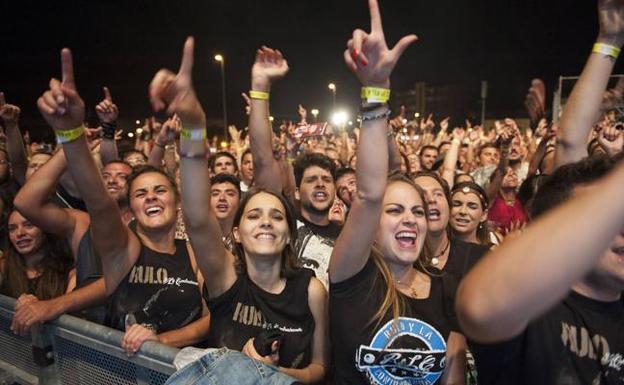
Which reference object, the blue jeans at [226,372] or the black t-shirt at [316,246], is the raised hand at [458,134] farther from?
the blue jeans at [226,372]

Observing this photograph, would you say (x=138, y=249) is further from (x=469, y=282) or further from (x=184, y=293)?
(x=469, y=282)

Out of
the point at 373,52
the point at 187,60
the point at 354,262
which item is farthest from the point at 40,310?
the point at 373,52

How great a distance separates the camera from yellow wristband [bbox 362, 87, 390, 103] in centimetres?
176

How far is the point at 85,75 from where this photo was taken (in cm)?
3180

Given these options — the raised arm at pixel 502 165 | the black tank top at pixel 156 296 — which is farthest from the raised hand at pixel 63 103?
the raised arm at pixel 502 165

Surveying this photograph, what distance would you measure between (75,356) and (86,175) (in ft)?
3.07

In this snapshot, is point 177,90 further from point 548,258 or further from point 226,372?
point 548,258

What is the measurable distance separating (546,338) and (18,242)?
10.5 feet

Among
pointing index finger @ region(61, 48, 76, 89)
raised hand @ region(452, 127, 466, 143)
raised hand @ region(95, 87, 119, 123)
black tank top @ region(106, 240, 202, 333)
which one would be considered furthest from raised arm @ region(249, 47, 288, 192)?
raised hand @ region(452, 127, 466, 143)

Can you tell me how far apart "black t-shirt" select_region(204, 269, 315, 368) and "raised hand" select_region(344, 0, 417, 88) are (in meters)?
1.17

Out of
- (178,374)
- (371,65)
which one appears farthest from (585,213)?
(178,374)

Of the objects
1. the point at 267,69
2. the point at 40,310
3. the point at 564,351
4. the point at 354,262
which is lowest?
the point at 40,310

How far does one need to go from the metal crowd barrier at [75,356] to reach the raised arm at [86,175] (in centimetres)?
39

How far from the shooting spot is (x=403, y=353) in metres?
1.87
